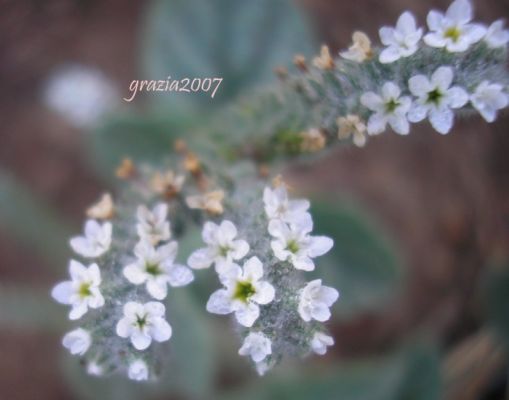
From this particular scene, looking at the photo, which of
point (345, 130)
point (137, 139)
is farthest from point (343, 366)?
point (345, 130)

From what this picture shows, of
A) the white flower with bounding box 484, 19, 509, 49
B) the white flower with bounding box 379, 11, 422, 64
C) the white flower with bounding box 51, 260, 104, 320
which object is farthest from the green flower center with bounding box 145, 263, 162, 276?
the white flower with bounding box 484, 19, 509, 49

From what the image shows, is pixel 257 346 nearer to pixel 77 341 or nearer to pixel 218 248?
pixel 218 248

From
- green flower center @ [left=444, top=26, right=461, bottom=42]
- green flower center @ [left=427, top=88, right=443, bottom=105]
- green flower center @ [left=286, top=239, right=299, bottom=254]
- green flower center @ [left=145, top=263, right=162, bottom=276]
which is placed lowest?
green flower center @ [left=286, top=239, right=299, bottom=254]

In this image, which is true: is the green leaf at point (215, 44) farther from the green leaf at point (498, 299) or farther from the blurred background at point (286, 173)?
the green leaf at point (498, 299)

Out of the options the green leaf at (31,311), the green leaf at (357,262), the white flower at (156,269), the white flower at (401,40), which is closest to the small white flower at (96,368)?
the white flower at (156,269)

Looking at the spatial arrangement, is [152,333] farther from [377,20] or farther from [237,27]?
[377,20]

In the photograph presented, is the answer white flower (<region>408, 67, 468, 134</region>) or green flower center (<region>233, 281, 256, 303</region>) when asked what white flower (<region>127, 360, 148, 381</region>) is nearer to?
green flower center (<region>233, 281, 256, 303</region>)

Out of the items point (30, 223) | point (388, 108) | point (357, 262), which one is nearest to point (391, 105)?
point (388, 108)
